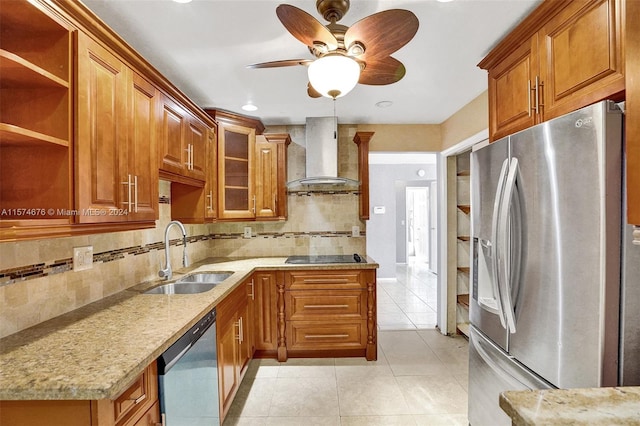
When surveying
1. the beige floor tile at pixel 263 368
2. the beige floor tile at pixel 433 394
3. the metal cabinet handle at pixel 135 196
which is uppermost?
the metal cabinet handle at pixel 135 196

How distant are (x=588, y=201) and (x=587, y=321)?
0.44 m

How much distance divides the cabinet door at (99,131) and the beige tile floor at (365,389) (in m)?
1.64

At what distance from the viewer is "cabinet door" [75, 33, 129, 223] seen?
3.94 ft

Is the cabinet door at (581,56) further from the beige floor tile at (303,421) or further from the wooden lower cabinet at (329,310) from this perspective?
the beige floor tile at (303,421)

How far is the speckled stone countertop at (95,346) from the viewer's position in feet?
2.90

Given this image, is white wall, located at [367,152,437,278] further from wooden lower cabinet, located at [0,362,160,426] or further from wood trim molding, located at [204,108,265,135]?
wooden lower cabinet, located at [0,362,160,426]

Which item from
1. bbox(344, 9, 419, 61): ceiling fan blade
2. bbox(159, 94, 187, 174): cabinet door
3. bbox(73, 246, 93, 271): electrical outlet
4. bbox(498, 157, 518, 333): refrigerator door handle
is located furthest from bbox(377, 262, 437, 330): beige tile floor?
bbox(344, 9, 419, 61): ceiling fan blade

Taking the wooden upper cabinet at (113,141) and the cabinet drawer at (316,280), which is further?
the cabinet drawer at (316,280)

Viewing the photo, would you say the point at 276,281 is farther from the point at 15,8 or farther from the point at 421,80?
the point at 15,8

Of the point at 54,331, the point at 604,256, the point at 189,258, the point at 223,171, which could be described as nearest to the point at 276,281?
the point at 189,258

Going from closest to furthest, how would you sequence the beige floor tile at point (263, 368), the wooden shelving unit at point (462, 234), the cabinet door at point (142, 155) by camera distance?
the cabinet door at point (142, 155) < the beige floor tile at point (263, 368) < the wooden shelving unit at point (462, 234)

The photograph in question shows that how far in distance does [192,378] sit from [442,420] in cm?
Result: 165

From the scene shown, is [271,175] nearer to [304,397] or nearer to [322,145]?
[322,145]

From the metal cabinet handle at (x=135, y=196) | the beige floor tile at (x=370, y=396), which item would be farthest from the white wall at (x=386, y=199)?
the metal cabinet handle at (x=135, y=196)
